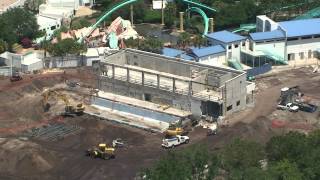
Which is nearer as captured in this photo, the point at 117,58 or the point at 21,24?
the point at 117,58

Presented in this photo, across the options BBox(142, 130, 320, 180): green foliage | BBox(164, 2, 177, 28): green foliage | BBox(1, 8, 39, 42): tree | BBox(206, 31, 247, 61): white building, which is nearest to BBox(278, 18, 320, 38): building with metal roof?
BBox(206, 31, 247, 61): white building

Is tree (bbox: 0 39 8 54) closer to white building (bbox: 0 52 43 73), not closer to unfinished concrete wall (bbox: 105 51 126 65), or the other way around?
white building (bbox: 0 52 43 73)

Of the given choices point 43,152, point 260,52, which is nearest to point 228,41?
point 260,52

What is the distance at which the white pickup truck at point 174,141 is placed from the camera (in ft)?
162

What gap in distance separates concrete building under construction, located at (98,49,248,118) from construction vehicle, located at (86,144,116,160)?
29.1 ft

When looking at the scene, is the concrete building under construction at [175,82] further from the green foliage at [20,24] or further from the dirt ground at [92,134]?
the green foliage at [20,24]

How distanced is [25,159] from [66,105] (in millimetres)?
9714

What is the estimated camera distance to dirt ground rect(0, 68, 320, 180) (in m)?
46.7

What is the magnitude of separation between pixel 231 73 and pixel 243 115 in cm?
348

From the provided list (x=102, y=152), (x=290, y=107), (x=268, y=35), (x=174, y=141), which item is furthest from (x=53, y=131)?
(x=268, y=35)

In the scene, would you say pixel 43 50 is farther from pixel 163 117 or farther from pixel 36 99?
pixel 163 117

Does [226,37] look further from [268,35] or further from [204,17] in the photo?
[204,17]

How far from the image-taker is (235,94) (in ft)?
180

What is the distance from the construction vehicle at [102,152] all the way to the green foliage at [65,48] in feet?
65.2
